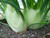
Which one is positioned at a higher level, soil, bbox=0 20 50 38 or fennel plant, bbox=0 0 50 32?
fennel plant, bbox=0 0 50 32

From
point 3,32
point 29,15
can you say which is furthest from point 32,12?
point 3,32

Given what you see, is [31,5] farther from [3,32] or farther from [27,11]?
[3,32]

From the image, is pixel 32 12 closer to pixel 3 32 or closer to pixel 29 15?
pixel 29 15

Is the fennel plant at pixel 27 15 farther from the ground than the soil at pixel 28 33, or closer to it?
farther from the ground

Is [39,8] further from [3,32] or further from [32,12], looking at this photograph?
[3,32]

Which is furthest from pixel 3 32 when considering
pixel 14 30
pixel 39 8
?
pixel 39 8

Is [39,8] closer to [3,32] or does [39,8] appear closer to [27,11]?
[27,11]
